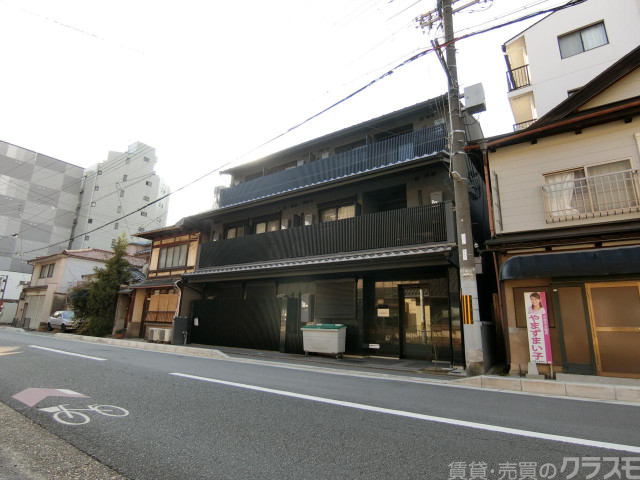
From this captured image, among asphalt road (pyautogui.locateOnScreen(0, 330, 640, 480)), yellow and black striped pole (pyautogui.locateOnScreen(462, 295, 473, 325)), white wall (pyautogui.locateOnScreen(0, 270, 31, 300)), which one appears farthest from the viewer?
white wall (pyautogui.locateOnScreen(0, 270, 31, 300))

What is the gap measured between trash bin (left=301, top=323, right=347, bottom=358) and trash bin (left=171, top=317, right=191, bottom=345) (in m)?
7.28

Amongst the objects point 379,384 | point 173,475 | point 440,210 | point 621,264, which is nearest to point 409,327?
point 440,210

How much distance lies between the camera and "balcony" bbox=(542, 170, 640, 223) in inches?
347

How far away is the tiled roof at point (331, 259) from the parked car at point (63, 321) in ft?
43.7

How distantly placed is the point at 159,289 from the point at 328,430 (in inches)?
792

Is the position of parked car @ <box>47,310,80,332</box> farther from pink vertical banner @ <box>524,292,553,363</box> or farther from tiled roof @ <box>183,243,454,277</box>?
pink vertical banner @ <box>524,292,553,363</box>

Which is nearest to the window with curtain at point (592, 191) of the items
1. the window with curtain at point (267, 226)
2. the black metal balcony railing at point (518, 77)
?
the window with curtain at point (267, 226)

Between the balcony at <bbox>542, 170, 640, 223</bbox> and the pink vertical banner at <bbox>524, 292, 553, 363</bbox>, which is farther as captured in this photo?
the balcony at <bbox>542, 170, 640, 223</bbox>

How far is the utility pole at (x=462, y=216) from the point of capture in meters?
8.41

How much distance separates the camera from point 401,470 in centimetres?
289

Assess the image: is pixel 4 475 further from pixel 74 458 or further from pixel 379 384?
pixel 379 384

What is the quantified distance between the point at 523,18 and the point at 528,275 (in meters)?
5.89

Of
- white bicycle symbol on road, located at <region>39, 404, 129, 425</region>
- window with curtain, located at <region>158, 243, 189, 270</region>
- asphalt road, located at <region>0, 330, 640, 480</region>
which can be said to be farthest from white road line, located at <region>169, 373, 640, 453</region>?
window with curtain, located at <region>158, 243, 189, 270</region>

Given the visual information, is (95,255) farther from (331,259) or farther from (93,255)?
(331,259)
